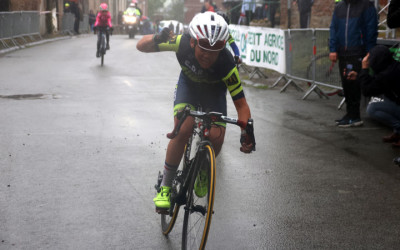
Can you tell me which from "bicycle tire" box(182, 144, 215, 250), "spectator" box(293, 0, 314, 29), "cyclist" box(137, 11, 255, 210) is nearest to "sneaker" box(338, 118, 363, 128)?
"cyclist" box(137, 11, 255, 210)

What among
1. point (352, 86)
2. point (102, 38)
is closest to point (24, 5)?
point (102, 38)

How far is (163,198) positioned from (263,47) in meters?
11.7

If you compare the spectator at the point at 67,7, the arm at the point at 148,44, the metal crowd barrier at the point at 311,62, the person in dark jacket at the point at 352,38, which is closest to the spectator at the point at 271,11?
the metal crowd barrier at the point at 311,62

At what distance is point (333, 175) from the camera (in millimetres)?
7121

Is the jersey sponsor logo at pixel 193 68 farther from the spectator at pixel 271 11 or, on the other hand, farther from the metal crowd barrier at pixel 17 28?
the metal crowd barrier at pixel 17 28

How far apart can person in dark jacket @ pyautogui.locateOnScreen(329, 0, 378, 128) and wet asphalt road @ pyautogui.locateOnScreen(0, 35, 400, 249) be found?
1.90 feet

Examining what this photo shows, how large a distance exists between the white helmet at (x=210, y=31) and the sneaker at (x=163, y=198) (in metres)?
1.17

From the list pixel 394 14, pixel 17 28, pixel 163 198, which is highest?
pixel 394 14

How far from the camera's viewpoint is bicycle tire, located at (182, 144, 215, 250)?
405 centimetres

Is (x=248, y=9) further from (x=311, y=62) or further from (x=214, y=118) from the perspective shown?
(x=214, y=118)

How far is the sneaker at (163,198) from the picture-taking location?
4789 mm

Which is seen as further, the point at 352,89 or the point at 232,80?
the point at 352,89

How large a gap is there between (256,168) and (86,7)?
5265 cm

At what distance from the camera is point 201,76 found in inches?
190
